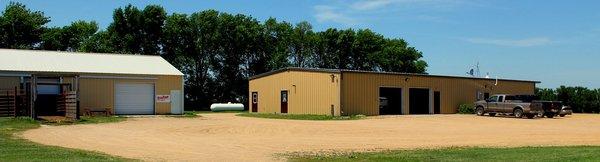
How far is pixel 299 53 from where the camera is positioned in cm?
7506

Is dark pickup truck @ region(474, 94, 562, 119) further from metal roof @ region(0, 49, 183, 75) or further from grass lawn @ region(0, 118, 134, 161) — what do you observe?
grass lawn @ region(0, 118, 134, 161)

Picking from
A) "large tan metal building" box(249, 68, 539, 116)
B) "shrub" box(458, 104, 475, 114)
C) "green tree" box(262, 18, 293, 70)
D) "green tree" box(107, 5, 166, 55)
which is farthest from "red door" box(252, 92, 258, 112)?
"green tree" box(262, 18, 293, 70)

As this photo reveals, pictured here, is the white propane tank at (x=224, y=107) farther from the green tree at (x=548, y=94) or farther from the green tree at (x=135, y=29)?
the green tree at (x=548, y=94)

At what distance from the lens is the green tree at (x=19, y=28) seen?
60312mm

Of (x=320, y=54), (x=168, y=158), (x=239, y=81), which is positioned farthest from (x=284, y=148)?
(x=320, y=54)

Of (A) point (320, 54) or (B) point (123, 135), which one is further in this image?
(A) point (320, 54)

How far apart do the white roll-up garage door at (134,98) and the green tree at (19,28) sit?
27656 millimetres

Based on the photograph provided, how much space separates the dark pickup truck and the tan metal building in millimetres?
18119

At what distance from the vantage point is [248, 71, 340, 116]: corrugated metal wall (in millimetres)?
37438

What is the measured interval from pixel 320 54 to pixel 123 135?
54.3 meters

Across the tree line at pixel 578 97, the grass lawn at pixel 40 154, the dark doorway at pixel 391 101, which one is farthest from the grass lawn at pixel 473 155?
the tree line at pixel 578 97

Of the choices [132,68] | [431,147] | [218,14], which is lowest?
[431,147]

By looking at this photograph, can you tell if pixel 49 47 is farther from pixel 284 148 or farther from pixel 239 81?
pixel 284 148

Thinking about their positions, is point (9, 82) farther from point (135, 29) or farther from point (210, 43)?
point (210, 43)
